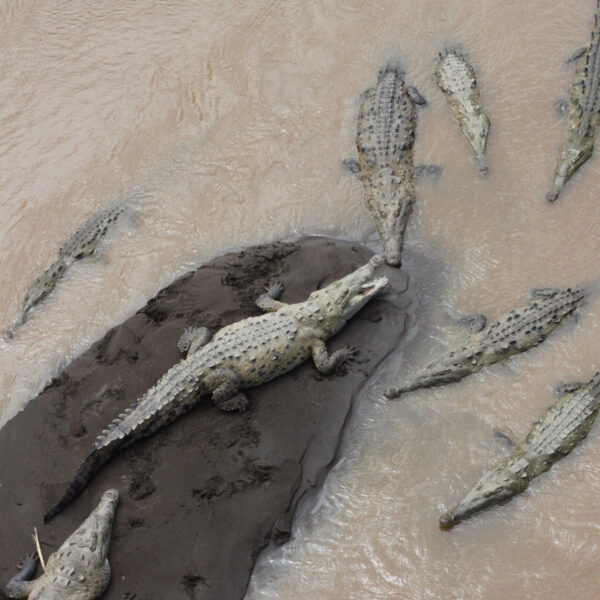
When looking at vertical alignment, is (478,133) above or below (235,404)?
above

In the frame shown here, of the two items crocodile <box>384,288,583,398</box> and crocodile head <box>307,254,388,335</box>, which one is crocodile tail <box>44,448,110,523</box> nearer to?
crocodile head <box>307,254,388,335</box>

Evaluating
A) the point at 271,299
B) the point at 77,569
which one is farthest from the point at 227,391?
the point at 77,569

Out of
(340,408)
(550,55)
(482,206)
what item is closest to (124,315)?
(340,408)

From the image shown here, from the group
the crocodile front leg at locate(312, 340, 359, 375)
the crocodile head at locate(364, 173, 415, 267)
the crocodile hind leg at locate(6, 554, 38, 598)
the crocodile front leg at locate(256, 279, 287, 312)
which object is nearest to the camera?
the crocodile hind leg at locate(6, 554, 38, 598)

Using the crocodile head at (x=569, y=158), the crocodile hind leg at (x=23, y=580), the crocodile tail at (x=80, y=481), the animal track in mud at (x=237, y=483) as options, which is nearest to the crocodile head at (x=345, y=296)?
Answer: the animal track in mud at (x=237, y=483)

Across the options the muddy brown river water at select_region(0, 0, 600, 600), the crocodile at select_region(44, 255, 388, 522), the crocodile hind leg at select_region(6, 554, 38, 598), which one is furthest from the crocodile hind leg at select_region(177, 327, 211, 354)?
the crocodile hind leg at select_region(6, 554, 38, 598)

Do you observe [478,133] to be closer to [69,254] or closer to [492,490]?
[492,490]

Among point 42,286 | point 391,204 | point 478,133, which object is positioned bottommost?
point 391,204
